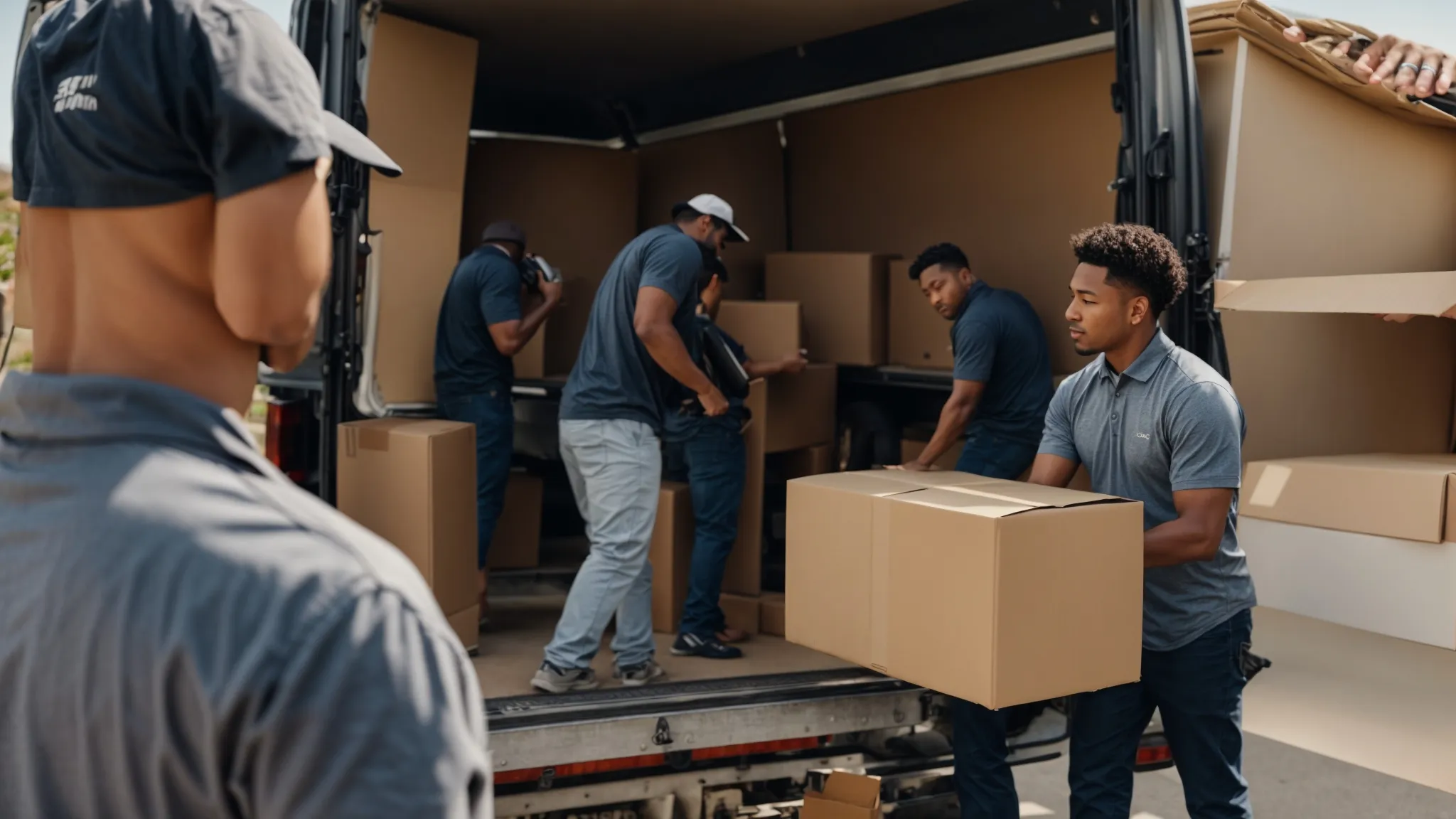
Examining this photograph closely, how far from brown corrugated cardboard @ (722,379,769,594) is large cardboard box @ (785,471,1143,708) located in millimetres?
1550

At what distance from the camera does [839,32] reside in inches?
177

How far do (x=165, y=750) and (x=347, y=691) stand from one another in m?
0.11

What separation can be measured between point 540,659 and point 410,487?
66cm

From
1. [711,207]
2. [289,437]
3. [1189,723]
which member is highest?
[711,207]

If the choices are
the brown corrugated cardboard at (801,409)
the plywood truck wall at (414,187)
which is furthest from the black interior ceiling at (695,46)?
the brown corrugated cardboard at (801,409)

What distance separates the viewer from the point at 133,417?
0.79 m

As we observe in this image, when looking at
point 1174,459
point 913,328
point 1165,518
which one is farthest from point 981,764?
point 913,328

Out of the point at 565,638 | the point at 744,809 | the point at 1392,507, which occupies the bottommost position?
the point at 744,809

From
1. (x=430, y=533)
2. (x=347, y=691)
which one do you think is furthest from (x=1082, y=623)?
(x=347, y=691)

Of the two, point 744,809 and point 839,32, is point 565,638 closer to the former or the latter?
point 744,809

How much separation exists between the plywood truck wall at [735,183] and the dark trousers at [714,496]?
4.62ft

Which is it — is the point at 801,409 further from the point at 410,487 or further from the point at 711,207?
the point at 410,487

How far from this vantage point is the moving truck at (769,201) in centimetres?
303

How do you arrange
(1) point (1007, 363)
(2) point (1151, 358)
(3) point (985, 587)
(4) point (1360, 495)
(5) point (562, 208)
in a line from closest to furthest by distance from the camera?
(3) point (985, 587)
(2) point (1151, 358)
(4) point (1360, 495)
(1) point (1007, 363)
(5) point (562, 208)
